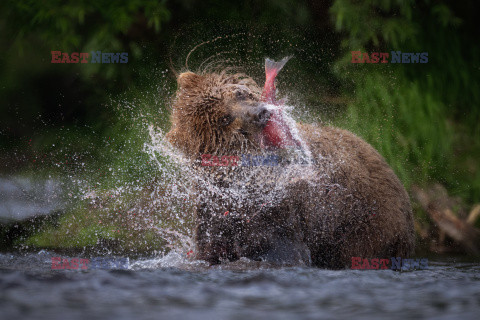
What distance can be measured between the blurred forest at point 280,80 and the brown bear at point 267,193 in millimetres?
2217

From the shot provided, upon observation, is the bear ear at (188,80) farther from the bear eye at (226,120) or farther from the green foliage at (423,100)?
the green foliage at (423,100)

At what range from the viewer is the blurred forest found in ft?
20.9

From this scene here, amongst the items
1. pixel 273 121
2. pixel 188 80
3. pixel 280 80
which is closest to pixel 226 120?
pixel 273 121

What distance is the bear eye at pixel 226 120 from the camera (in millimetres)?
3615

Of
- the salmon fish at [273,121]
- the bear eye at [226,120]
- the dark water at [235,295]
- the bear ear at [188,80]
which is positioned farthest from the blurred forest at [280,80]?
the dark water at [235,295]

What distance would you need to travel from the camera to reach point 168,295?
2.42 meters

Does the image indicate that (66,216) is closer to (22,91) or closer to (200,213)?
(22,91)

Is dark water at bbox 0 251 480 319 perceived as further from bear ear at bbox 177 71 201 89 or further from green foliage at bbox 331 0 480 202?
green foliage at bbox 331 0 480 202

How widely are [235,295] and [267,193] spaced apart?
4.49ft

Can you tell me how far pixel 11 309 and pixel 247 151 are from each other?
1952 mm

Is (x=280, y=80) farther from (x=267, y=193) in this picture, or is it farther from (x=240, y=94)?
(x=267, y=193)

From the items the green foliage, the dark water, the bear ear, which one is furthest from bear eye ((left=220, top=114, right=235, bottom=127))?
the green foliage

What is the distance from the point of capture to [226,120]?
3.63 m

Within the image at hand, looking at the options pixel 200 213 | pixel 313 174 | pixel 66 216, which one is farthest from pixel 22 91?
pixel 313 174
